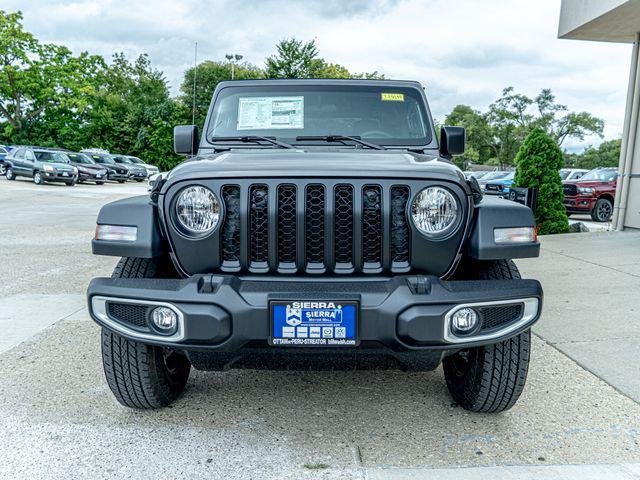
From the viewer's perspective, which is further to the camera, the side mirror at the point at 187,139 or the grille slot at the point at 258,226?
the side mirror at the point at 187,139

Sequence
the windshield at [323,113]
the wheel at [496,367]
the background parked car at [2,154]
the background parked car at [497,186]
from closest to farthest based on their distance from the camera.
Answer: the wheel at [496,367]
the windshield at [323,113]
the background parked car at [497,186]
the background parked car at [2,154]

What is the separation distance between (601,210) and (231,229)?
14211 millimetres

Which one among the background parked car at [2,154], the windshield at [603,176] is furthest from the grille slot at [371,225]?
the background parked car at [2,154]

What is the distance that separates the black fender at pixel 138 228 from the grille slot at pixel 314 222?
2.22 feet

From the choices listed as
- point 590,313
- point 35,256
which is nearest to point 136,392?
point 590,313

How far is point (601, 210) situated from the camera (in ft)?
48.0

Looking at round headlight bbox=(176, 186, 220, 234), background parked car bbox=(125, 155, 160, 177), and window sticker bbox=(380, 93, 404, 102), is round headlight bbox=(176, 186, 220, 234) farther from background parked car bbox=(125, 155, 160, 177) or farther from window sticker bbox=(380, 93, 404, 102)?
background parked car bbox=(125, 155, 160, 177)

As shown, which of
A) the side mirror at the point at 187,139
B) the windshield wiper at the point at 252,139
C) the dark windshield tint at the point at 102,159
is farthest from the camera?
the dark windshield tint at the point at 102,159

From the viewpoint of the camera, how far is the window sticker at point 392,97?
3.87 metres

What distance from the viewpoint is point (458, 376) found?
3158mm

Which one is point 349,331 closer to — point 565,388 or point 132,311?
point 132,311

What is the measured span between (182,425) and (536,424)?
5.86 feet

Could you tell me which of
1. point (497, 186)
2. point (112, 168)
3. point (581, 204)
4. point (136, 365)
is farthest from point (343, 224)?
point (112, 168)

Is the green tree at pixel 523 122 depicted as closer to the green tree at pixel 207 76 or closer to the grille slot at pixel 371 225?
the green tree at pixel 207 76
